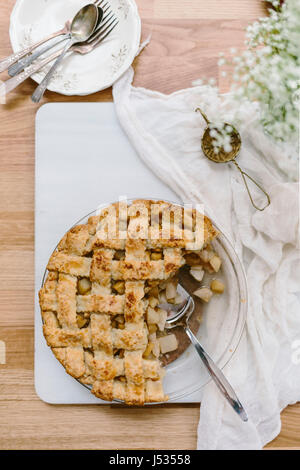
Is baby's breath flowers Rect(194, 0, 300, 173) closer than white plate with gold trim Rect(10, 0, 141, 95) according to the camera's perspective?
Yes

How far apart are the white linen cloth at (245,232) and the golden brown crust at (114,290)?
0.39 ft

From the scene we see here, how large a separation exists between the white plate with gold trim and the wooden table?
0.03 m

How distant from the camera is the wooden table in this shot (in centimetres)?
114

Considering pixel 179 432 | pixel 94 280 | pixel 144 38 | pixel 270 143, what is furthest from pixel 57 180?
pixel 179 432

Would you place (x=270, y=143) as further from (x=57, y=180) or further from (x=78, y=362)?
(x=78, y=362)

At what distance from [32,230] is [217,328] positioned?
18.9 inches

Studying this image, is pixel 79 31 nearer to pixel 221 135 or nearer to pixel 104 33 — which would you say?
pixel 104 33

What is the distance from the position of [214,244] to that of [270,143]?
255 millimetres

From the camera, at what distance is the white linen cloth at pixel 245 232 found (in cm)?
110

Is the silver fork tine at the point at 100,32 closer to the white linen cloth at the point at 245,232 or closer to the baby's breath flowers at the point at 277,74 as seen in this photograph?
the white linen cloth at the point at 245,232

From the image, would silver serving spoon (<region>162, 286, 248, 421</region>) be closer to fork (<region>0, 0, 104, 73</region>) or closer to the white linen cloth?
the white linen cloth

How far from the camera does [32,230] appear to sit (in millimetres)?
1166

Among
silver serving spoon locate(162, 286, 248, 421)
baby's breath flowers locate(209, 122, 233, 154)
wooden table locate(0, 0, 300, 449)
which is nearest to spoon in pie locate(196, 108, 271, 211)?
baby's breath flowers locate(209, 122, 233, 154)

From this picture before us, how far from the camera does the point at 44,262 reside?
3.76 ft
